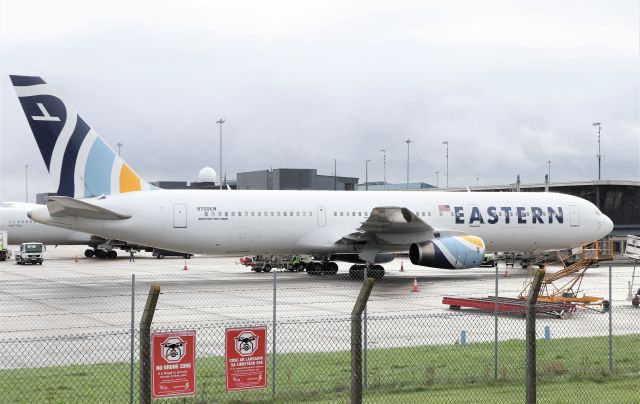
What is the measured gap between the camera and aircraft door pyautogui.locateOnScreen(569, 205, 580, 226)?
3575 cm

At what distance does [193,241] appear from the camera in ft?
99.9

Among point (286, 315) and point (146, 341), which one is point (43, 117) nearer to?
point (286, 315)

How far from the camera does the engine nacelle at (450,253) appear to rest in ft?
96.5

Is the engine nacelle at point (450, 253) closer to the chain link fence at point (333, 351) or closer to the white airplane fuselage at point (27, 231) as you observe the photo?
the chain link fence at point (333, 351)

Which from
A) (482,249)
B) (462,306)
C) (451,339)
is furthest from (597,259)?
(451,339)

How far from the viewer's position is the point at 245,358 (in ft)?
31.2

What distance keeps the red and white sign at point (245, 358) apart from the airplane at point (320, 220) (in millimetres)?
18979

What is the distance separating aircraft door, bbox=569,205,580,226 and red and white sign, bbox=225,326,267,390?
28652 mm

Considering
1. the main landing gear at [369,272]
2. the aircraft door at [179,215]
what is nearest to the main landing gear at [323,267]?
the main landing gear at [369,272]

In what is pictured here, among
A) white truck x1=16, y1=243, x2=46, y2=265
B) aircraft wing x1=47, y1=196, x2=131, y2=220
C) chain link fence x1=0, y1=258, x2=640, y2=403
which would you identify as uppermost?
aircraft wing x1=47, y1=196, x2=131, y2=220

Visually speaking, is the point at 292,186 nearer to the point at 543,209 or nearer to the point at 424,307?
the point at 543,209

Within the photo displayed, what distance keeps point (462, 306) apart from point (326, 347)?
24.3 feet

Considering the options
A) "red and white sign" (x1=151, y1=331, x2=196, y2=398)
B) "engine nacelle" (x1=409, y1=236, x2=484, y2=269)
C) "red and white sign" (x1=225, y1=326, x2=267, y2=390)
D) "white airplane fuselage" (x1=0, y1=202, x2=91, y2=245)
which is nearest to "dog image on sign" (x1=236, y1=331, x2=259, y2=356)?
"red and white sign" (x1=225, y1=326, x2=267, y2=390)

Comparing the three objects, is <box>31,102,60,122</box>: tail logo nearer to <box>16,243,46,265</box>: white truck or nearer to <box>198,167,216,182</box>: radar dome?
<box>16,243,46,265</box>: white truck
